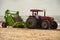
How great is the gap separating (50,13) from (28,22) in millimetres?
824

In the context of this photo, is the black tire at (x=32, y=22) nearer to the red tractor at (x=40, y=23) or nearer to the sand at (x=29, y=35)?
the red tractor at (x=40, y=23)

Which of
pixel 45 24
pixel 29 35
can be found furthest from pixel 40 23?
pixel 29 35

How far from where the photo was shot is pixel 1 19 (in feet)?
13.5

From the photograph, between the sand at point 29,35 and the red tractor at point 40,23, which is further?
the red tractor at point 40,23

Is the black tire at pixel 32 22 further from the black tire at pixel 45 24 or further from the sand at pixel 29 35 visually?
the sand at pixel 29 35

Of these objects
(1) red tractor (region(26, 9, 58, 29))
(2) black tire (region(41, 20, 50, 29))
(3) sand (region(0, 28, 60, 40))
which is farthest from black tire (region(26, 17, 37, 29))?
(3) sand (region(0, 28, 60, 40))

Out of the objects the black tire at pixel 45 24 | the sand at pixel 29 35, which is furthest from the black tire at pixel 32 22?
the sand at pixel 29 35

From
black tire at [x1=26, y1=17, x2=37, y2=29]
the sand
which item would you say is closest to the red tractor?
black tire at [x1=26, y1=17, x2=37, y2=29]

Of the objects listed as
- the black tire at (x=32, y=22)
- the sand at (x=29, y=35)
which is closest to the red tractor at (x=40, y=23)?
the black tire at (x=32, y=22)

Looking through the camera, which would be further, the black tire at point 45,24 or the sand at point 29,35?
the black tire at point 45,24

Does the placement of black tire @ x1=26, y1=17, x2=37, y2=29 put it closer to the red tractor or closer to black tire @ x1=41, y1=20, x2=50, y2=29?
the red tractor

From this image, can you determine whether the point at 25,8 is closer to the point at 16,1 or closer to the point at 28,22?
the point at 16,1

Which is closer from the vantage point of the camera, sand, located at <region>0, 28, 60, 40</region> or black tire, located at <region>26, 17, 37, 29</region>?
sand, located at <region>0, 28, 60, 40</region>

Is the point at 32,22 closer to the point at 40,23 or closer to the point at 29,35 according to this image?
the point at 40,23
